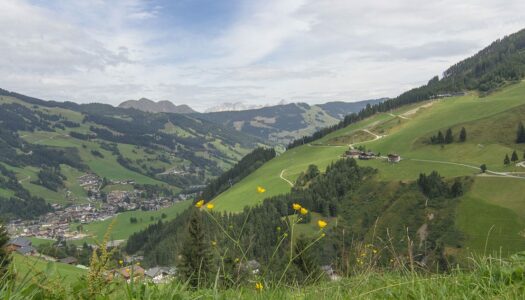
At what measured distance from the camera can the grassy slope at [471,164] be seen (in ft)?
260

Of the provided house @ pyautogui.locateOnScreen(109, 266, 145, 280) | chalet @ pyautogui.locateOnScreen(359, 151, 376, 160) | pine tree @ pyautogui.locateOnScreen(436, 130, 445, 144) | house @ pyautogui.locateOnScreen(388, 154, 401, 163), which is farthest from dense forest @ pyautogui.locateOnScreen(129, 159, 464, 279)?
house @ pyautogui.locateOnScreen(109, 266, 145, 280)

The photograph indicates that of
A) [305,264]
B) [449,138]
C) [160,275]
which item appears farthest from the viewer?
[449,138]

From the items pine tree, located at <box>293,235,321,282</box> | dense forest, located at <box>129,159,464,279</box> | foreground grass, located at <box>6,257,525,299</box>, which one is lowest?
dense forest, located at <box>129,159,464,279</box>

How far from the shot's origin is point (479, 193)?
91.4 metres

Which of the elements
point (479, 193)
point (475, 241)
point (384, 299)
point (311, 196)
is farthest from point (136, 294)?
point (311, 196)

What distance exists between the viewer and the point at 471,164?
12175 cm

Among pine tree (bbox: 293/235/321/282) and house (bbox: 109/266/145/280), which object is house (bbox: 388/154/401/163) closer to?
pine tree (bbox: 293/235/321/282)

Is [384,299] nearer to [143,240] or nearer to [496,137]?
[496,137]

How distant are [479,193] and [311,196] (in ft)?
168

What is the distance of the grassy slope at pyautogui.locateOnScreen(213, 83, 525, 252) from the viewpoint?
79.2 meters

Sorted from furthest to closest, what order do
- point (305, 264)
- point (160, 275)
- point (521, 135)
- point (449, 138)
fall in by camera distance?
point (449, 138) → point (521, 135) → point (160, 275) → point (305, 264)

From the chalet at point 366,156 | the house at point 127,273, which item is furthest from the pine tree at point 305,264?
the chalet at point 366,156

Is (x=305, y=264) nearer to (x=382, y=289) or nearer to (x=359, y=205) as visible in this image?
(x=382, y=289)

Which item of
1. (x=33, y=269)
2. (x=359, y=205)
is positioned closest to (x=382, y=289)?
(x=33, y=269)
